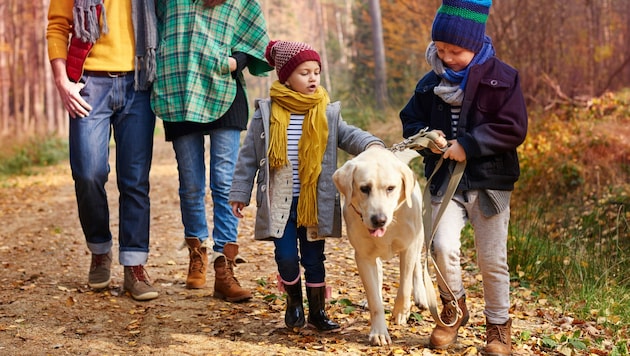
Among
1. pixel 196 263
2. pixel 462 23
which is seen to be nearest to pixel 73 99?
pixel 196 263

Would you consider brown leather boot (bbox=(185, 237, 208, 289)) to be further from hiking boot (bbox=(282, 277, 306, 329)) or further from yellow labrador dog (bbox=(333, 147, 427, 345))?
yellow labrador dog (bbox=(333, 147, 427, 345))

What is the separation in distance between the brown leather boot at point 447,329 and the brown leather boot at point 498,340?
18 centimetres

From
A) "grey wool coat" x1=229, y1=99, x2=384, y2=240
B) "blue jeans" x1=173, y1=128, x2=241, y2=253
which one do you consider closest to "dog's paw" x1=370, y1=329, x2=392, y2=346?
"grey wool coat" x1=229, y1=99, x2=384, y2=240

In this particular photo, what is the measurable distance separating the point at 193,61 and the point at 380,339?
226 cm

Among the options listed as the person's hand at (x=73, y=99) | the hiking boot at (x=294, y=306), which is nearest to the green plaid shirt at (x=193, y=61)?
the person's hand at (x=73, y=99)

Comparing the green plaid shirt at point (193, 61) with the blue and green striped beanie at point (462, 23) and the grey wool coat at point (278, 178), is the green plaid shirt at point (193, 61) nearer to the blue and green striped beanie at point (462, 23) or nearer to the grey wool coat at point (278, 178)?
the grey wool coat at point (278, 178)

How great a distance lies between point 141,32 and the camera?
4.88 m

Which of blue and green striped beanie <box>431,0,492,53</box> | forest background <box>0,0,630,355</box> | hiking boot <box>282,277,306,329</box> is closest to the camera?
blue and green striped beanie <box>431,0,492,53</box>

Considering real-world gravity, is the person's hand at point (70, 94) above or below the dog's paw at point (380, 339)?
above

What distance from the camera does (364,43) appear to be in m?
29.2

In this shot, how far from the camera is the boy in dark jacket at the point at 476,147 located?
3.76 m

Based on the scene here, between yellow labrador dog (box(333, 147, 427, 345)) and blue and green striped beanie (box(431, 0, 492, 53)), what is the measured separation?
0.71 metres

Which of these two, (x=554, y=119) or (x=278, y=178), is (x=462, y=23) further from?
(x=554, y=119)

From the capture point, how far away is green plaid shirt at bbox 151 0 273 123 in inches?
189
